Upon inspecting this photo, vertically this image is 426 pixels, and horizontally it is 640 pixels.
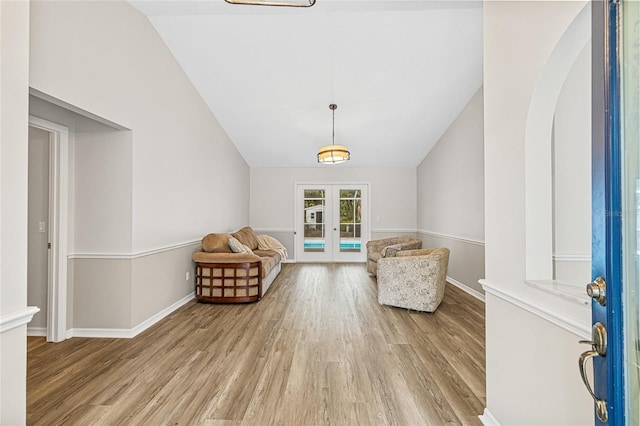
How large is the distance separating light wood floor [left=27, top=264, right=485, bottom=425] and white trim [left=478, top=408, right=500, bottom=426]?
0.05 metres

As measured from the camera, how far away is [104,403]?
81.5 inches

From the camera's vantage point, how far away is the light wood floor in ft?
6.42

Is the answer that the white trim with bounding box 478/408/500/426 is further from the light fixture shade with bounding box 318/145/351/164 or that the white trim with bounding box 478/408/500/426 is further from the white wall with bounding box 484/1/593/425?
A: the light fixture shade with bounding box 318/145/351/164

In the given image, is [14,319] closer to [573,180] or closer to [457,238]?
[573,180]

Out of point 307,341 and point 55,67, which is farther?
point 307,341

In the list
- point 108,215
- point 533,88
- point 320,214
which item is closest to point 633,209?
point 533,88

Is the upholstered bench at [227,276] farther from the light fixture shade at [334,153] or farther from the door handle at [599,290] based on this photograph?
the door handle at [599,290]

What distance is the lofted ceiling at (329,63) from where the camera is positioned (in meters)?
3.48

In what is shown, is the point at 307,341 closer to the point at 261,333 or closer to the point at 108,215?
the point at 261,333

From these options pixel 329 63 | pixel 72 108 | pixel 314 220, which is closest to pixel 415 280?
pixel 329 63

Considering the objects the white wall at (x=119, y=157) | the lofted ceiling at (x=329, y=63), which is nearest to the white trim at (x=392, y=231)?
the lofted ceiling at (x=329, y=63)

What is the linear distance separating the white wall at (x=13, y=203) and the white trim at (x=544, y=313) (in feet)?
7.42

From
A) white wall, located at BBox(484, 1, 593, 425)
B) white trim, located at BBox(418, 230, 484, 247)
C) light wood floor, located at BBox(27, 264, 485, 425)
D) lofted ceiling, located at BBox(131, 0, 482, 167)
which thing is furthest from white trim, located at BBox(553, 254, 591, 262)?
lofted ceiling, located at BBox(131, 0, 482, 167)

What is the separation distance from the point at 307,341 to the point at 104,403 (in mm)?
1626
